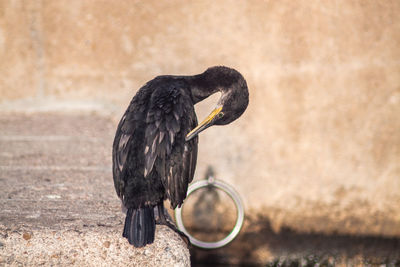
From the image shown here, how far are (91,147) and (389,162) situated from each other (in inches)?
146

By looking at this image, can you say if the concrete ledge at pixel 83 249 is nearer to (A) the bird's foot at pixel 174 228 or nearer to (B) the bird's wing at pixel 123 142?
(A) the bird's foot at pixel 174 228

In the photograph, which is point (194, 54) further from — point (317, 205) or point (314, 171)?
point (317, 205)

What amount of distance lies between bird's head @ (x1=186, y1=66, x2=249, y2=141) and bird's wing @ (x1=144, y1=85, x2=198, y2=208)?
0.10 metres

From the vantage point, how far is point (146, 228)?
1977 millimetres

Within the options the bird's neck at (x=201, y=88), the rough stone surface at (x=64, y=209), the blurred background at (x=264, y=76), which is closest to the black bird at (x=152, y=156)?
the rough stone surface at (x=64, y=209)

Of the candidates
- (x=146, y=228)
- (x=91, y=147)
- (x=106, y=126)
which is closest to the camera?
(x=146, y=228)

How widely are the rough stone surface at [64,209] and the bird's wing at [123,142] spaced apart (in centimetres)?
21

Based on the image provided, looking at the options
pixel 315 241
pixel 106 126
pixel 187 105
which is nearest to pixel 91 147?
pixel 106 126

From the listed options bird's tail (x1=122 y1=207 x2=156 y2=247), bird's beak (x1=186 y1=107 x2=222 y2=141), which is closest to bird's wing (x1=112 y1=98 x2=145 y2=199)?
bird's tail (x1=122 y1=207 x2=156 y2=247)

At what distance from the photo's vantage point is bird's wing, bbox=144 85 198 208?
210 centimetres

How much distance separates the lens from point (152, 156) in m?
2.08

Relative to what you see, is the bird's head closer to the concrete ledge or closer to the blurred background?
the concrete ledge

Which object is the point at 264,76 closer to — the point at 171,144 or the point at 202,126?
the point at 202,126

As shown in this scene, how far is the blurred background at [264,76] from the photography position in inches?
217
